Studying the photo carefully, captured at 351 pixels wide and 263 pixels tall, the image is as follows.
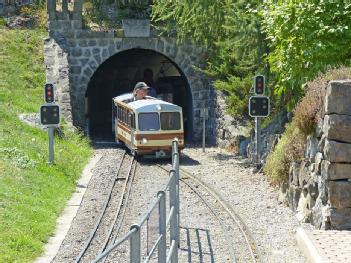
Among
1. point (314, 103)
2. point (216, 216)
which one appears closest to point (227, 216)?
point (216, 216)

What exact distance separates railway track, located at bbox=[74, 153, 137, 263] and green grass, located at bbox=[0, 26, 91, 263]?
2.67ft

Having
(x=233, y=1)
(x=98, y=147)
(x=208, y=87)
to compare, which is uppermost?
(x=233, y=1)

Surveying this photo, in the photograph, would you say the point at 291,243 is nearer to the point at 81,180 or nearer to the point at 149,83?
the point at 81,180

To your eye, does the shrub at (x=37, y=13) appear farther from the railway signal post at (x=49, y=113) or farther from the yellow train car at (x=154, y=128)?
the railway signal post at (x=49, y=113)

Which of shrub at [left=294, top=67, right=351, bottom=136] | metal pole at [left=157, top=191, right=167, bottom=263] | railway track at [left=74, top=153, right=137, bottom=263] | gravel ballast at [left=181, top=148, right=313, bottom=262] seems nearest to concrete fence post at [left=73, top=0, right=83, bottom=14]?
gravel ballast at [left=181, top=148, right=313, bottom=262]

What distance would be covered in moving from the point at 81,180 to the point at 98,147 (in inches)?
301

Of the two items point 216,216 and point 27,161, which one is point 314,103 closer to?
point 216,216

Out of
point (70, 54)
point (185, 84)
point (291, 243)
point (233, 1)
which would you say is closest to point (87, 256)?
point (291, 243)

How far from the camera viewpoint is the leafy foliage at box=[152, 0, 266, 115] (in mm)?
22062

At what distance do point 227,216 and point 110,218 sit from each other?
2474mm

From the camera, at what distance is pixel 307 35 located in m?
16.6

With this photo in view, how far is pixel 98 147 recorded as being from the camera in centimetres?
2759

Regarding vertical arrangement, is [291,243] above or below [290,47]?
below

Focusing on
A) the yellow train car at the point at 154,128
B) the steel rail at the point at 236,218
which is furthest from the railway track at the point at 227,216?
the yellow train car at the point at 154,128
